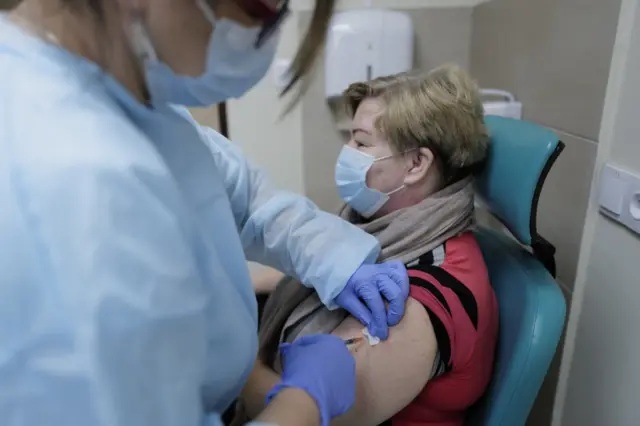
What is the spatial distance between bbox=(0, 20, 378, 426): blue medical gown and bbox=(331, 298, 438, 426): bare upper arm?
39 centimetres

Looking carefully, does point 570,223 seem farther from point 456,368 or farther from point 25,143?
point 25,143

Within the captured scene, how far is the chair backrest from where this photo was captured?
886 mm

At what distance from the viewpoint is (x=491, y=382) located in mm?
996

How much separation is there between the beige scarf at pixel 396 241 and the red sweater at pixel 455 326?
0.03m

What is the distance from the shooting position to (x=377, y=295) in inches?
35.1

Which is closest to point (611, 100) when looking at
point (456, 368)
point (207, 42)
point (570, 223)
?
point (570, 223)

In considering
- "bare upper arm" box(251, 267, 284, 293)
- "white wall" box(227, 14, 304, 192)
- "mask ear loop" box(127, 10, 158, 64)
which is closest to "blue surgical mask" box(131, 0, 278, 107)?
"mask ear loop" box(127, 10, 158, 64)

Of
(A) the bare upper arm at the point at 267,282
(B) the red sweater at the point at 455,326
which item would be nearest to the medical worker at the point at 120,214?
(B) the red sweater at the point at 455,326

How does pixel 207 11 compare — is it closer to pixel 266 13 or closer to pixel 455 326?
pixel 266 13

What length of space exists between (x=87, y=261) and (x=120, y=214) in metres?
0.04

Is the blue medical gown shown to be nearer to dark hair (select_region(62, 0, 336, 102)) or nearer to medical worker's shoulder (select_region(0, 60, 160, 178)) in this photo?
medical worker's shoulder (select_region(0, 60, 160, 178))

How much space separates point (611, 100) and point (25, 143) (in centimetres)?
88

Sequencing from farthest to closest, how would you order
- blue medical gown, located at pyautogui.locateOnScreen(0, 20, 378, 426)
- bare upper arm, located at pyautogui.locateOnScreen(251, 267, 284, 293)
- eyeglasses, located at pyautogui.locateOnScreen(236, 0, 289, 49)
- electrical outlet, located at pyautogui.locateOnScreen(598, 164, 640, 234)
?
bare upper arm, located at pyautogui.locateOnScreen(251, 267, 284, 293) < electrical outlet, located at pyautogui.locateOnScreen(598, 164, 640, 234) < eyeglasses, located at pyautogui.locateOnScreen(236, 0, 289, 49) < blue medical gown, located at pyautogui.locateOnScreen(0, 20, 378, 426)

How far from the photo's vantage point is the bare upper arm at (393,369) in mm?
860
